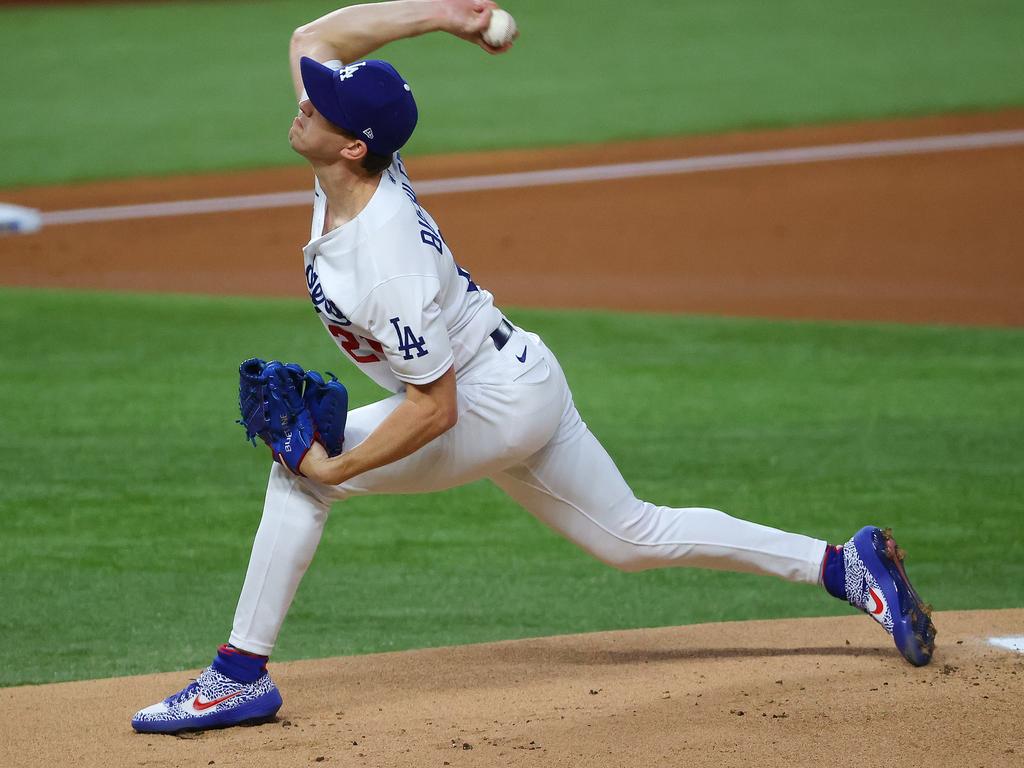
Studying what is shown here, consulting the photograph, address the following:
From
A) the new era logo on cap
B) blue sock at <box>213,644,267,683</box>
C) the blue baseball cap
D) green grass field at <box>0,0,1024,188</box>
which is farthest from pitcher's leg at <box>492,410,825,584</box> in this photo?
green grass field at <box>0,0,1024,188</box>

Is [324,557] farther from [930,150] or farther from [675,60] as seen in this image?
[675,60]

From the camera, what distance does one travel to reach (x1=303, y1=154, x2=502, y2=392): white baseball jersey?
358 centimetres

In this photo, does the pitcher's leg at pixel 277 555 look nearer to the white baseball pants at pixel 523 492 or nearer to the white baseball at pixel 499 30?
the white baseball pants at pixel 523 492

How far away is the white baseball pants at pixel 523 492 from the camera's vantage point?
3.81 meters

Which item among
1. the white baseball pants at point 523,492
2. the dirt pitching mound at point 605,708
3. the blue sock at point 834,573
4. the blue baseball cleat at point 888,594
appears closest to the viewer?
the dirt pitching mound at point 605,708

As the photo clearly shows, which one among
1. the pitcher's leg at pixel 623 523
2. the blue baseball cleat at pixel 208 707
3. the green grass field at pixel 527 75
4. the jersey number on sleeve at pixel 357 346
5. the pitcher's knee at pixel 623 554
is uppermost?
the jersey number on sleeve at pixel 357 346

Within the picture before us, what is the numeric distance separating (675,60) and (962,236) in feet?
24.6

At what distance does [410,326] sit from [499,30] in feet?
2.80

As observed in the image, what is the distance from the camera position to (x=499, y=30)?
12.8 ft

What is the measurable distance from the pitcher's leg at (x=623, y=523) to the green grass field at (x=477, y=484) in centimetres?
86

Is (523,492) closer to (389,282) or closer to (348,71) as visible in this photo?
(389,282)

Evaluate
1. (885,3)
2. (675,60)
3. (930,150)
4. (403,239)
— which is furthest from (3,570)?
(885,3)

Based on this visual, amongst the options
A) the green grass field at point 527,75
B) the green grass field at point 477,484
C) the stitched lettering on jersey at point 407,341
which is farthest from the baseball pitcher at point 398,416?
the green grass field at point 527,75

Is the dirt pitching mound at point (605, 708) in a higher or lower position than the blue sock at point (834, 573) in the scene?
lower
